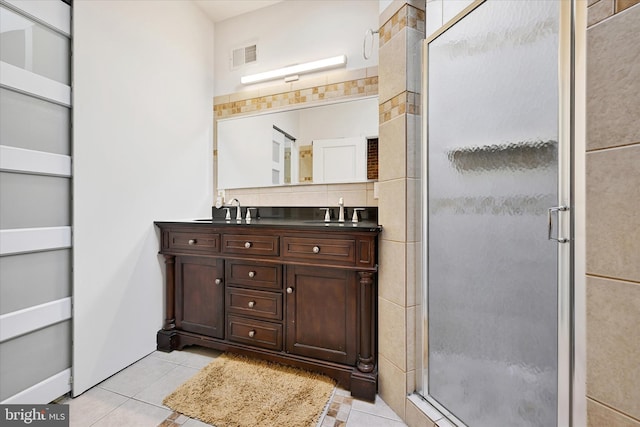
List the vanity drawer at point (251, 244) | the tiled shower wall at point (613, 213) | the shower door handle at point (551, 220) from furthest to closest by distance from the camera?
the vanity drawer at point (251, 244), the shower door handle at point (551, 220), the tiled shower wall at point (613, 213)

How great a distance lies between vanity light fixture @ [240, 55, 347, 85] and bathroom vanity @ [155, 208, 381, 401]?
125 cm

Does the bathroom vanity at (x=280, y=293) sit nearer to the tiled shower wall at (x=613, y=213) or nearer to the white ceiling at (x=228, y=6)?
the tiled shower wall at (x=613, y=213)

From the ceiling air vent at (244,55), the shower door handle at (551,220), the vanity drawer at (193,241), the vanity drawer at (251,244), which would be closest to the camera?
the shower door handle at (551,220)

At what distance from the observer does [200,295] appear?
1919 mm

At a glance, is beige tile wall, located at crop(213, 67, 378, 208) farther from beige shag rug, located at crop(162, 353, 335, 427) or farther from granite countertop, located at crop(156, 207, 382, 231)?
beige shag rug, located at crop(162, 353, 335, 427)

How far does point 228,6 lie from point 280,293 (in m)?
2.35

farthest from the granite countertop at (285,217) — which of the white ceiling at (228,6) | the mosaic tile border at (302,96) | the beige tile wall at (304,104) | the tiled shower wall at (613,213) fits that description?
the white ceiling at (228,6)

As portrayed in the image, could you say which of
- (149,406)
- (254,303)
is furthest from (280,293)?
(149,406)

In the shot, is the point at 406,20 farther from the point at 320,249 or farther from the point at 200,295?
the point at 200,295

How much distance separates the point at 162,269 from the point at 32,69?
1311mm

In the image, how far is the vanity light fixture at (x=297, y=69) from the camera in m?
2.11

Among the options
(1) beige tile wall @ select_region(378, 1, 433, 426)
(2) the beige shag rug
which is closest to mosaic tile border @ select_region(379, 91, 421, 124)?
(1) beige tile wall @ select_region(378, 1, 433, 426)

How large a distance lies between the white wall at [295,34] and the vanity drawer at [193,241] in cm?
136

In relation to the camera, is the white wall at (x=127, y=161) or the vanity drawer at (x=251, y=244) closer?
the white wall at (x=127, y=161)
